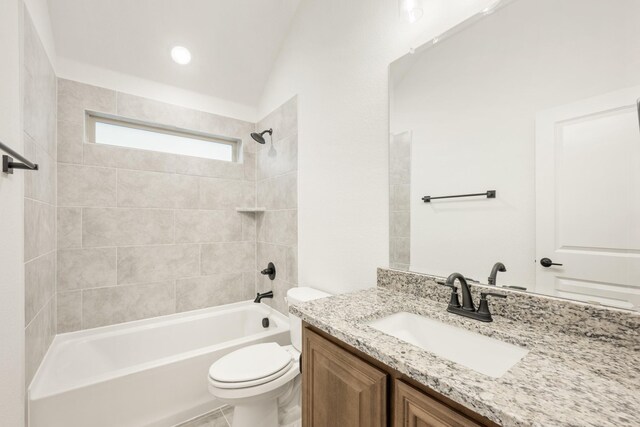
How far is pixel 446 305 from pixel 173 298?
2130mm

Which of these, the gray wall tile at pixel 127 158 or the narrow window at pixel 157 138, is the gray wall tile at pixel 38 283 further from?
the narrow window at pixel 157 138

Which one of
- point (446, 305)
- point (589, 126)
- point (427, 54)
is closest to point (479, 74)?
point (427, 54)

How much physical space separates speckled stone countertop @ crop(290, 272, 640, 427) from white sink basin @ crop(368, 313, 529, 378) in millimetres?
26

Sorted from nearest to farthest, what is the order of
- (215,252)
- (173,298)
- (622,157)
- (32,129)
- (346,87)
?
(622,157) → (32,129) → (346,87) → (173,298) → (215,252)

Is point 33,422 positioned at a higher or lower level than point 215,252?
lower

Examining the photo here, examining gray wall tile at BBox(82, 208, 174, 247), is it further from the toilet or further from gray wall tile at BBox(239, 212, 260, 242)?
the toilet

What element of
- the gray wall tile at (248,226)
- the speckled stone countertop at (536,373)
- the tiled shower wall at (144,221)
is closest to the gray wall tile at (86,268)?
the tiled shower wall at (144,221)

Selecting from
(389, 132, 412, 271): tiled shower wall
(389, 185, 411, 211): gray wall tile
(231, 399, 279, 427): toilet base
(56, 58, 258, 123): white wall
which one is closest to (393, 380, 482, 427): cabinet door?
(389, 132, 412, 271): tiled shower wall

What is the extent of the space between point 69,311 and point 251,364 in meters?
1.44

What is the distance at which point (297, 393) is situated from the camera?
1.86 meters

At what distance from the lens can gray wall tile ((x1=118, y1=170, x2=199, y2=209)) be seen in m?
2.07

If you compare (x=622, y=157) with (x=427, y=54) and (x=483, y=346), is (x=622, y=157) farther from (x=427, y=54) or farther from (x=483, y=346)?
(x=427, y=54)

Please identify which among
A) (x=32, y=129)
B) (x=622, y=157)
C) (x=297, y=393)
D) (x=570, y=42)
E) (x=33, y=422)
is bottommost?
(x=297, y=393)

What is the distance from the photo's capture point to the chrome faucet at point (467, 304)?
91 cm
